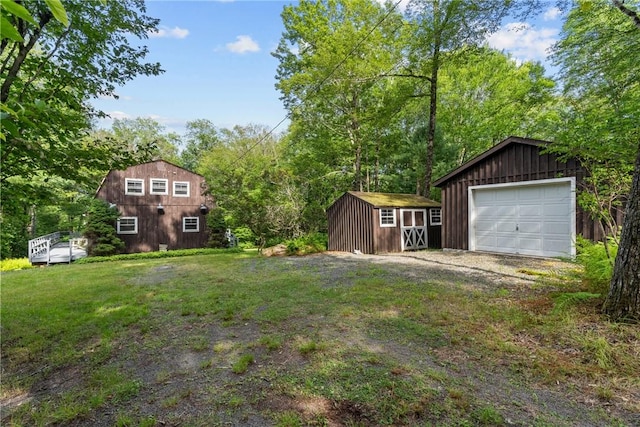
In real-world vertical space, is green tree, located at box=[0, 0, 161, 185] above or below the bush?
above

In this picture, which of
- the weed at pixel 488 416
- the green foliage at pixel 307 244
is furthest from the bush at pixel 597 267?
the green foliage at pixel 307 244

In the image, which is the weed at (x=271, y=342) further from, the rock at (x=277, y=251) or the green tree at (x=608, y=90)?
the rock at (x=277, y=251)

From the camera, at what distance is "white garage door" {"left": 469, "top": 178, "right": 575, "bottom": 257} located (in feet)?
26.1

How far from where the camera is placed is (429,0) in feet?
40.0

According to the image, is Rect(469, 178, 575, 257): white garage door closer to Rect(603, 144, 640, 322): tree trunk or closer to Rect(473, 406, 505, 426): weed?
Rect(603, 144, 640, 322): tree trunk

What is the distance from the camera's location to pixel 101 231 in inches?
581

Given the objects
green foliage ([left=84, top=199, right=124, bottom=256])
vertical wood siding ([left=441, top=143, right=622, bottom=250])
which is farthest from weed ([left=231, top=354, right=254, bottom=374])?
green foliage ([left=84, top=199, right=124, bottom=256])

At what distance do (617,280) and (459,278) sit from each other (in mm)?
2761

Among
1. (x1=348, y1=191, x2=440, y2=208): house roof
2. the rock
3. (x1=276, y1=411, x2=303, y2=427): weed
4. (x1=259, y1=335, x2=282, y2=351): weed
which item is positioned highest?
(x1=348, y1=191, x2=440, y2=208): house roof

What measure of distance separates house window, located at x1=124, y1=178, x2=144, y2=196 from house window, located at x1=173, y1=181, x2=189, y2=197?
1.61 metres

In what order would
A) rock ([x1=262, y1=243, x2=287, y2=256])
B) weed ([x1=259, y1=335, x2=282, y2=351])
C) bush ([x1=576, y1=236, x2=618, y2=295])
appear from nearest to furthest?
weed ([x1=259, y1=335, x2=282, y2=351]) → bush ([x1=576, y1=236, x2=618, y2=295]) → rock ([x1=262, y1=243, x2=287, y2=256])

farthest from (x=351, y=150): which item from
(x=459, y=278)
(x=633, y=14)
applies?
(x=633, y=14)

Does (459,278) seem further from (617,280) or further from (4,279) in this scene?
(4,279)

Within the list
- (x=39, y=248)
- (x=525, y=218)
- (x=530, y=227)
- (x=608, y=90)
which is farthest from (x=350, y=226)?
(x=39, y=248)
